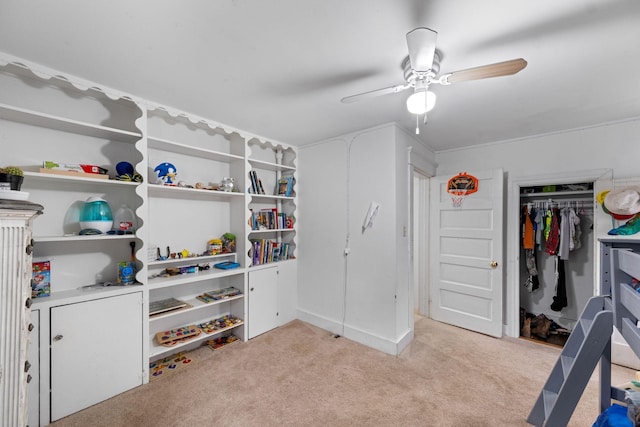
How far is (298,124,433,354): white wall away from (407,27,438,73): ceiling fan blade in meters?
1.29

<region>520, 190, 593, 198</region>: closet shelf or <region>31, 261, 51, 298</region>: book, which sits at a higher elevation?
<region>520, 190, 593, 198</region>: closet shelf

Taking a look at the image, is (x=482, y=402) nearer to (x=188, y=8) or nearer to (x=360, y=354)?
(x=360, y=354)

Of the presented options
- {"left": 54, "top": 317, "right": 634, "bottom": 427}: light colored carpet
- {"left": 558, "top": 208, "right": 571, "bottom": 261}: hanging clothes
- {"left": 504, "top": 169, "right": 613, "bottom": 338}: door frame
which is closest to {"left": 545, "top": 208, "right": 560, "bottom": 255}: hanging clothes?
{"left": 558, "top": 208, "right": 571, "bottom": 261}: hanging clothes

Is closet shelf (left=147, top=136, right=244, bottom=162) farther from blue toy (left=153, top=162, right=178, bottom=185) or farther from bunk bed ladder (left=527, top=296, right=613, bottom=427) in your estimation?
bunk bed ladder (left=527, top=296, right=613, bottom=427)

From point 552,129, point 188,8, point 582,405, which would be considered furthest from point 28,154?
point 552,129

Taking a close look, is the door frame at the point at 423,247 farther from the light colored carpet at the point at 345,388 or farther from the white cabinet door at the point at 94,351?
the white cabinet door at the point at 94,351

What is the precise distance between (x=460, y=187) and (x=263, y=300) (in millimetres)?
2803

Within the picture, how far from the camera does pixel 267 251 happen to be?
3070 mm

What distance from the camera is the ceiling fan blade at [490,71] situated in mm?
1151

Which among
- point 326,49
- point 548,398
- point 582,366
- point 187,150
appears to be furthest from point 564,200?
point 187,150

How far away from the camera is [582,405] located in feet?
6.14

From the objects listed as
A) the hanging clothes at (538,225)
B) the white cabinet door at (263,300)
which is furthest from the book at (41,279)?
the hanging clothes at (538,225)

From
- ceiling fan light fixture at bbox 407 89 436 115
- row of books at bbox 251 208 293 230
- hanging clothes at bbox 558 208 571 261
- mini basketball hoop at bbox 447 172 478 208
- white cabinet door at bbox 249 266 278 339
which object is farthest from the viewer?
mini basketball hoop at bbox 447 172 478 208

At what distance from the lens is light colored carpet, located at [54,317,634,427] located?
1.74 metres
